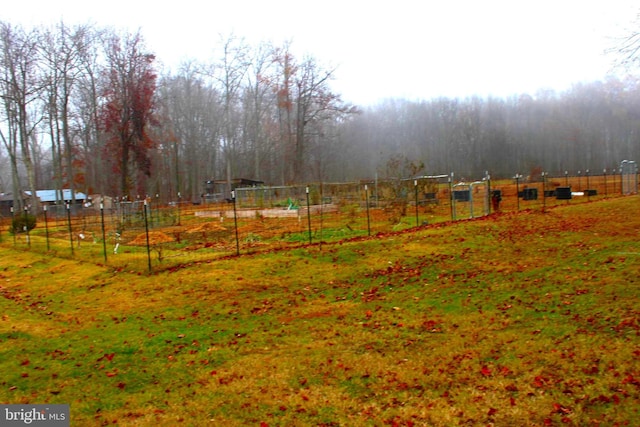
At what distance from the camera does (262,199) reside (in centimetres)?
3169

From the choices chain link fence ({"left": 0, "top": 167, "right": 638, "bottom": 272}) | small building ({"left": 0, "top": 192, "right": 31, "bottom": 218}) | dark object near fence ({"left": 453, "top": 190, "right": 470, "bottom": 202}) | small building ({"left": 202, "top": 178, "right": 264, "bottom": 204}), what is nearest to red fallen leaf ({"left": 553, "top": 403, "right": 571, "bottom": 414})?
chain link fence ({"left": 0, "top": 167, "right": 638, "bottom": 272})

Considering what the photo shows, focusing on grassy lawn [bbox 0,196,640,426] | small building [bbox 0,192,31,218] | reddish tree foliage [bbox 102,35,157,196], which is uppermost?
reddish tree foliage [bbox 102,35,157,196]

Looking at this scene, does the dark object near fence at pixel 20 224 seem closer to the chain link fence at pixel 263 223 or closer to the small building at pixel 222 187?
the chain link fence at pixel 263 223

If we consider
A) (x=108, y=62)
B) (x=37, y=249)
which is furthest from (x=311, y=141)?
(x=37, y=249)

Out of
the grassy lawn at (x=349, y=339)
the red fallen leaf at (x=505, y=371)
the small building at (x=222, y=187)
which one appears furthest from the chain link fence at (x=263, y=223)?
the small building at (x=222, y=187)

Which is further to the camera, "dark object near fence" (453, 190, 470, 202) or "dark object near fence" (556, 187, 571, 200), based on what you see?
"dark object near fence" (556, 187, 571, 200)

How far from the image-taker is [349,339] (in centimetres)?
675

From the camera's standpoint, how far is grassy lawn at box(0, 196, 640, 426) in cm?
470

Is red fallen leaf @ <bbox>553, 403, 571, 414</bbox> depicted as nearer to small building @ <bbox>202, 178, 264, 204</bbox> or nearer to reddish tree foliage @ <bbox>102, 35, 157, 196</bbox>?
small building @ <bbox>202, 178, 264, 204</bbox>

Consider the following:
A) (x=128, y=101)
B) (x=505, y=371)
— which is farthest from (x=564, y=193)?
(x=128, y=101)

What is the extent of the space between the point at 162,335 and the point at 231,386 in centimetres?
252

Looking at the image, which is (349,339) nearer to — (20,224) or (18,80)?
(20,224)

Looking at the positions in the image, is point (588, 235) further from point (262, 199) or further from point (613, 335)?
point (262, 199)

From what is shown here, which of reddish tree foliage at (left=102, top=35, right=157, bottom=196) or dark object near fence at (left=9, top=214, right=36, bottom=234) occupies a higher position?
reddish tree foliage at (left=102, top=35, right=157, bottom=196)
